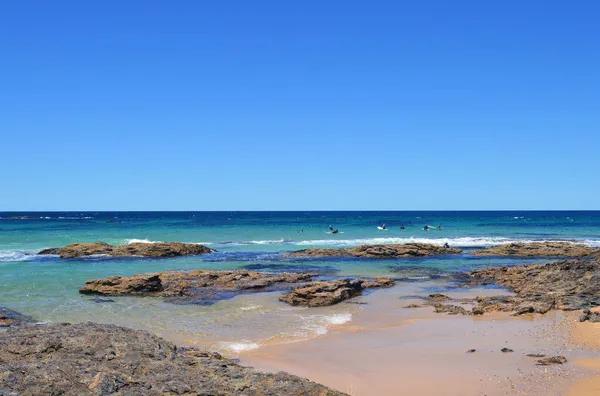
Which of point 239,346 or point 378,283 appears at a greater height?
point 378,283

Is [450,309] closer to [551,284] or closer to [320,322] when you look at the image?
[320,322]

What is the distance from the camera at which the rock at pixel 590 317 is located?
14632 millimetres

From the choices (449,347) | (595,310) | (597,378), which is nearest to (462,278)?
(595,310)

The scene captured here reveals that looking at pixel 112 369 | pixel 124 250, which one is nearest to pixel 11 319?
pixel 112 369

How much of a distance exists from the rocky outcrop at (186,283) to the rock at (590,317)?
495 inches

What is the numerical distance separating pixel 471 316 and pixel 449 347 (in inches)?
168

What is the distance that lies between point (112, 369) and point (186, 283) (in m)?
17.3

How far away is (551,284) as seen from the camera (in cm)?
2072

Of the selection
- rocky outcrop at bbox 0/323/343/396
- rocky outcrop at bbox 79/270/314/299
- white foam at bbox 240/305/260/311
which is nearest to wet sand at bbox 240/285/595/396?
rocky outcrop at bbox 0/323/343/396

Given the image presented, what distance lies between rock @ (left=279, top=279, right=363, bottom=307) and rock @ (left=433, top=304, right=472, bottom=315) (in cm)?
361

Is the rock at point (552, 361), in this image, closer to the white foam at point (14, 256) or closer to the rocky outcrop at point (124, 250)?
the rocky outcrop at point (124, 250)

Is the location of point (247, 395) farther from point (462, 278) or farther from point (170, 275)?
point (462, 278)

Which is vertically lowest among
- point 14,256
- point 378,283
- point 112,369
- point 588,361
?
point 14,256

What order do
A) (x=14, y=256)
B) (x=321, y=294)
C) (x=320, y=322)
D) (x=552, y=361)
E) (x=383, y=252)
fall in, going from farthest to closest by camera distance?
(x=383, y=252) → (x=14, y=256) → (x=321, y=294) → (x=320, y=322) → (x=552, y=361)
